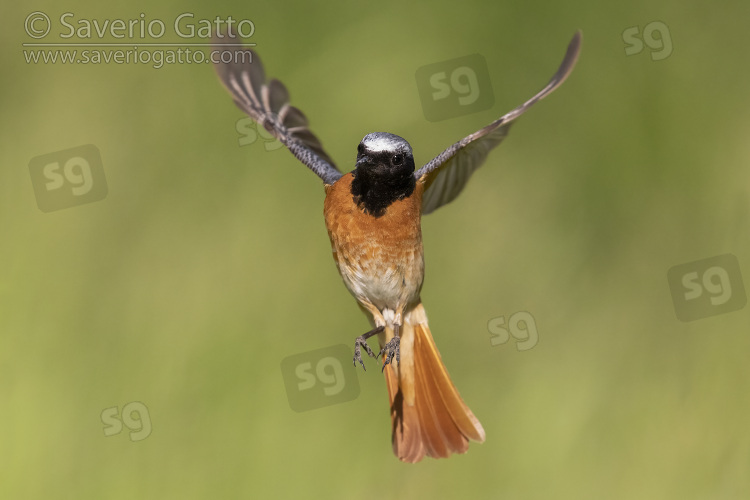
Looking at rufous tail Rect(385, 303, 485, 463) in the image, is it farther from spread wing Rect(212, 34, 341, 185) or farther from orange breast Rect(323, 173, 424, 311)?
spread wing Rect(212, 34, 341, 185)

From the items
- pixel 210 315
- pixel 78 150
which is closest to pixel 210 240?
pixel 210 315

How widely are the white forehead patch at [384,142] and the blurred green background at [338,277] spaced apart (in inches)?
90.1

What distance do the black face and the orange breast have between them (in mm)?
53

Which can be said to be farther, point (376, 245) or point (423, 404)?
point (423, 404)

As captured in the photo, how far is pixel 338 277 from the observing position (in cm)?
582

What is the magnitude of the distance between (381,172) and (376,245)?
51 centimetres

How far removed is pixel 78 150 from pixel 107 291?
32.7 inches

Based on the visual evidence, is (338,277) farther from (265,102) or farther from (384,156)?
(384,156)

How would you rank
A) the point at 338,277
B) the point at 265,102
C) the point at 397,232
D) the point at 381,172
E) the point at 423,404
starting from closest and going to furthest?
the point at 381,172, the point at 397,232, the point at 423,404, the point at 265,102, the point at 338,277

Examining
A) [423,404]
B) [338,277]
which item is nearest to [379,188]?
[423,404]

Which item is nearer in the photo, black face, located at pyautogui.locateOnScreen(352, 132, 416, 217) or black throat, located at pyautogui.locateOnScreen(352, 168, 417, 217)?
black face, located at pyautogui.locateOnScreen(352, 132, 416, 217)

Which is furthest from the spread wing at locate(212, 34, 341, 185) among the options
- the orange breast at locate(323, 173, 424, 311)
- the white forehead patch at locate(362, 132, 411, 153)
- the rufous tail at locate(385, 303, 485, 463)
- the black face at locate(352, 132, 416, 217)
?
the white forehead patch at locate(362, 132, 411, 153)

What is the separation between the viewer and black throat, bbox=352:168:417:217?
344cm

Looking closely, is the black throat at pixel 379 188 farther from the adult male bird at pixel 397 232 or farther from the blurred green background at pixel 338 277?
the blurred green background at pixel 338 277
